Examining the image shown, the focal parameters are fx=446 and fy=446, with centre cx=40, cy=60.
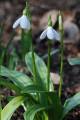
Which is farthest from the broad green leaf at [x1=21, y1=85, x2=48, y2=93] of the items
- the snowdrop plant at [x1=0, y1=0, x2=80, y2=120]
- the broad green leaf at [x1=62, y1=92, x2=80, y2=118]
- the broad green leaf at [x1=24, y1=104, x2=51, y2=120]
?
the broad green leaf at [x1=62, y1=92, x2=80, y2=118]

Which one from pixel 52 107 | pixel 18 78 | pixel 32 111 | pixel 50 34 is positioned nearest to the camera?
pixel 50 34

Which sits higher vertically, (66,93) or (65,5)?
(65,5)

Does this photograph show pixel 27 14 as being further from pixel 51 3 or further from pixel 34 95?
pixel 51 3

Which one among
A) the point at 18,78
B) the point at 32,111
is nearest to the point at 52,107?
the point at 32,111

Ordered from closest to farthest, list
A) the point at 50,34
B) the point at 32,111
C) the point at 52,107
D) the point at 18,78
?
the point at 50,34
the point at 32,111
the point at 52,107
the point at 18,78

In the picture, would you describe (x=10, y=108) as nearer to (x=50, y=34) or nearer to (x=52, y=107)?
(x=52, y=107)

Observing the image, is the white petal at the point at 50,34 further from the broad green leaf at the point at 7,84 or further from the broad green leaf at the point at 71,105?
the broad green leaf at the point at 71,105

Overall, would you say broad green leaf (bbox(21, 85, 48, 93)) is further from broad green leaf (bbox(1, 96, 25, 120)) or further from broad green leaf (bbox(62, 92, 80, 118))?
broad green leaf (bbox(62, 92, 80, 118))

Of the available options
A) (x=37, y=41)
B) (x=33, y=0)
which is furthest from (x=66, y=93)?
(x=33, y=0)
